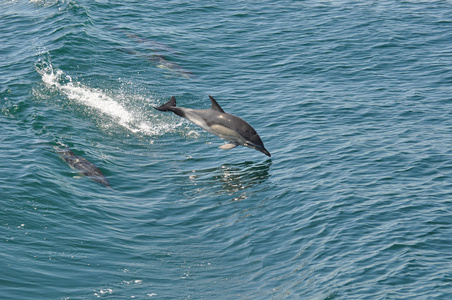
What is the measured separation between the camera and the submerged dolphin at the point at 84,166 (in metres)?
20.1

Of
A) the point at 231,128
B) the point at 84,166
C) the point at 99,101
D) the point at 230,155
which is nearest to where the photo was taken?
the point at 231,128

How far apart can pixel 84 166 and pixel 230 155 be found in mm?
4992

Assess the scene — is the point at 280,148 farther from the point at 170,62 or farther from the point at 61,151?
the point at 170,62

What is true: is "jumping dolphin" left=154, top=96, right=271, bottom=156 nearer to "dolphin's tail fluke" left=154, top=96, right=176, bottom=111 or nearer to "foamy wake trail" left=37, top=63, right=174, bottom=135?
"dolphin's tail fluke" left=154, top=96, right=176, bottom=111

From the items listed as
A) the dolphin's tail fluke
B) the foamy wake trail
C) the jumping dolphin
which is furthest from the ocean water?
the dolphin's tail fluke

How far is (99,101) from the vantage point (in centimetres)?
2612

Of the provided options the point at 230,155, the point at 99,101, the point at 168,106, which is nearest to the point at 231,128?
the point at 230,155

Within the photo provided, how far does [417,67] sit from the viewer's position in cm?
2780

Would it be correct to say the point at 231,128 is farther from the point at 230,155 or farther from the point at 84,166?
the point at 84,166

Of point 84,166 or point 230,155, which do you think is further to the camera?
point 230,155

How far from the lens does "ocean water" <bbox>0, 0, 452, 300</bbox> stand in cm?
1495

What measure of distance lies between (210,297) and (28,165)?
8.59 meters

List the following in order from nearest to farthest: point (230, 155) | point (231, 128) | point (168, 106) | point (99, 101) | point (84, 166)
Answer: point (231, 128) < point (84, 166) < point (168, 106) < point (230, 155) < point (99, 101)

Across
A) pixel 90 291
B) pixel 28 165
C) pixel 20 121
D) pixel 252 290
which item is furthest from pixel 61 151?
pixel 252 290
